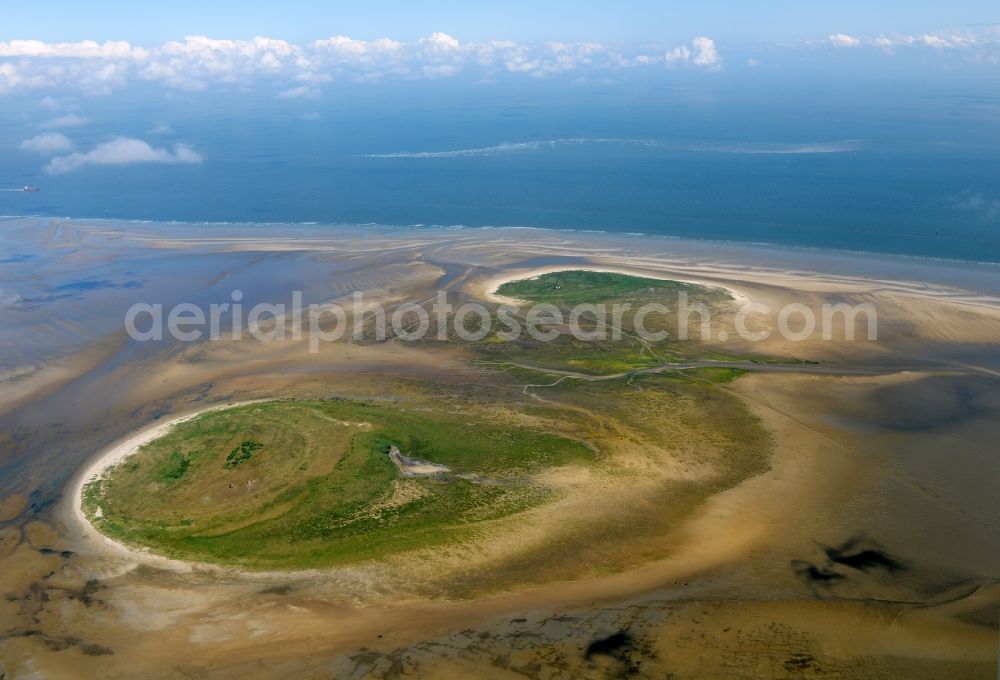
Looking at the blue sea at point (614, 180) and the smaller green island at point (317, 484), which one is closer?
the smaller green island at point (317, 484)

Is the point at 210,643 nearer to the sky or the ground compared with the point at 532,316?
nearer to the ground

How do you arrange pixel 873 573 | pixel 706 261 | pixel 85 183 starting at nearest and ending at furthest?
1. pixel 873 573
2. pixel 706 261
3. pixel 85 183

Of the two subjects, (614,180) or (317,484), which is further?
(614,180)

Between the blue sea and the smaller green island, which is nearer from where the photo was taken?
the smaller green island

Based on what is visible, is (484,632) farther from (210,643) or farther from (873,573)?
(873,573)

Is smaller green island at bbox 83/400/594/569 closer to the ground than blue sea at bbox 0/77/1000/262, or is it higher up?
closer to the ground

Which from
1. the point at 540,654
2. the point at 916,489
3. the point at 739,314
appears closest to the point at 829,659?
the point at 540,654

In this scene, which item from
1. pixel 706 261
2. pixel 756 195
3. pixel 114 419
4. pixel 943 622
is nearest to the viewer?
pixel 943 622

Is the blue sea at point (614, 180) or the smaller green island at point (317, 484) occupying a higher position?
the blue sea at point (614, 180)
